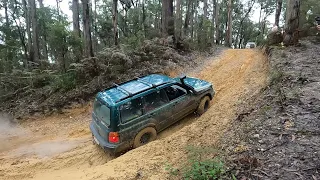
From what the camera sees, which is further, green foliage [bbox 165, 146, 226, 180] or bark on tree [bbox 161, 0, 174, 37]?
bark on tree [bbox 161, 0, 174, 37]

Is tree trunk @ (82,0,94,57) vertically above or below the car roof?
above

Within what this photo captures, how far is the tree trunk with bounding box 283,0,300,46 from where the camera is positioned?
1167 centimetres

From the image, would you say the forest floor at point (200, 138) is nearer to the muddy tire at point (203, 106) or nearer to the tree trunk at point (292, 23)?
the muddy tire at point (203, 106)

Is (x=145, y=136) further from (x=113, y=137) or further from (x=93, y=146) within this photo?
(x=93, y=146)

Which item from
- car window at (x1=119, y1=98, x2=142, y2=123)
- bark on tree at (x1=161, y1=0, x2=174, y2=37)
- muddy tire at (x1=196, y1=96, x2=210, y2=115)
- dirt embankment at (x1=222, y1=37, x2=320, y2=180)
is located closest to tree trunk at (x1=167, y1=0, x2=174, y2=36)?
bark on tree at (x1=161, y1=0, x2=174, y2=37)

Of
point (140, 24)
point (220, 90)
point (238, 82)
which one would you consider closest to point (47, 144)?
point (220, 90)

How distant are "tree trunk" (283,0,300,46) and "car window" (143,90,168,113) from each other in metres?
8.54

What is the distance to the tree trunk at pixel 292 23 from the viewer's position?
11.7m

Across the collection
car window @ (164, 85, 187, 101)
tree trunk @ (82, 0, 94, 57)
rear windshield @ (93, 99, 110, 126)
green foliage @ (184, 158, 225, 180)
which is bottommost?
green foliage @ (184, 158, 225, 180)

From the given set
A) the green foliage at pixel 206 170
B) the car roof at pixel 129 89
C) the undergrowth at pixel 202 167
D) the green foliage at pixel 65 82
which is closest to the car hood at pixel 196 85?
the car roof at pixel 129 89

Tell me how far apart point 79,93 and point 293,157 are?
8352 millimetres

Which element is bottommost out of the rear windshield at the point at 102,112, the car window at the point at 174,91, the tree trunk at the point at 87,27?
the rear windshield at the point at 102,112

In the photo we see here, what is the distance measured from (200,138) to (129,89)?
2523 mm

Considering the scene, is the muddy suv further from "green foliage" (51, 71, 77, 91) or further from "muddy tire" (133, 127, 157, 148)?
"green foliage" (51, 71, 77, 91)
